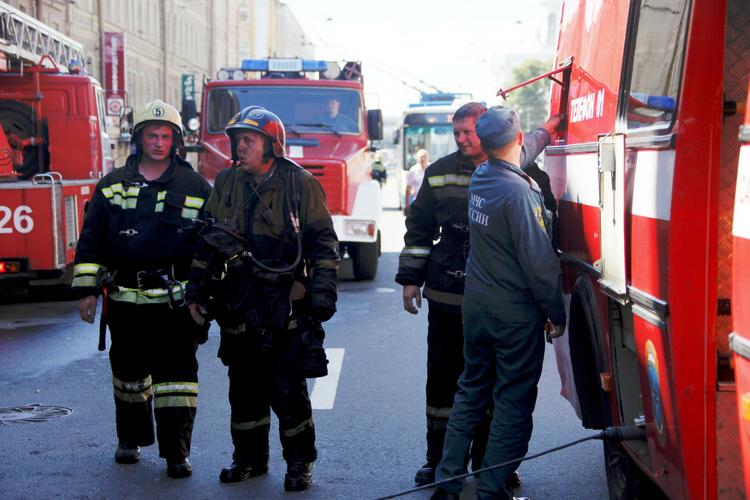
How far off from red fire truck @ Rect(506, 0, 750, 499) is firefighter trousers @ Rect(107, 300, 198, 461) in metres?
2.28

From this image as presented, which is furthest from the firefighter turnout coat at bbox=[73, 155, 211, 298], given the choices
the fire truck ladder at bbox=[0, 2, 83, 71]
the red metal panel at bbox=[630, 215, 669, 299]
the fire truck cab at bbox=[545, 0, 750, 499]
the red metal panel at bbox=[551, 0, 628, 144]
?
the fire truck ladder at bbox=[0, 2, 83, 71]

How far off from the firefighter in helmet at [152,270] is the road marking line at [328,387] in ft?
5.87

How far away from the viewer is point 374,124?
15.6m

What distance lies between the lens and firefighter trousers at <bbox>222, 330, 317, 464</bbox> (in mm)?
5758

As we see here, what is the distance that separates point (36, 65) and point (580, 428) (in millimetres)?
10589

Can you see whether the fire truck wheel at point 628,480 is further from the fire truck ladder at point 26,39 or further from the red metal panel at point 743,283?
the fire truck ladder at point 26,39

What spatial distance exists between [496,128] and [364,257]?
10326 millimetres

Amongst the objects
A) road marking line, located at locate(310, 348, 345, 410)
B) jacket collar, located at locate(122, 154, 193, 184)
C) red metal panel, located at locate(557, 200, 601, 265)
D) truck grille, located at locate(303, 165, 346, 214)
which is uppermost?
jacket collar, located at locate(122, 154, 193, 184)

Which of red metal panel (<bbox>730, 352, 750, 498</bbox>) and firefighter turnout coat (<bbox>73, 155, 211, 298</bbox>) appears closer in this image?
red metal panel (<bbox>730, 352, 750, 498</bbox>)

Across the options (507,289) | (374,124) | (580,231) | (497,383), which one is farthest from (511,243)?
(374,124)

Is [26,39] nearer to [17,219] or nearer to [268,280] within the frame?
[17,219]

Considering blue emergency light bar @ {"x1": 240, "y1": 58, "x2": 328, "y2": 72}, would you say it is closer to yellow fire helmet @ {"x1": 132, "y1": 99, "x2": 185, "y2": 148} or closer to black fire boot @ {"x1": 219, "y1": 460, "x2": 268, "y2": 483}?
yellow fire helmet @ {"x1": 132, "y1": 99, "x2": 185, "y2": 148}

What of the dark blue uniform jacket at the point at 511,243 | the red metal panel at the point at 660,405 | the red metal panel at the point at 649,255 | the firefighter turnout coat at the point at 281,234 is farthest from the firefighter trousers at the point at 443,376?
the red metal panel at the point at 649,255

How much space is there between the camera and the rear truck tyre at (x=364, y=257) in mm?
15195
